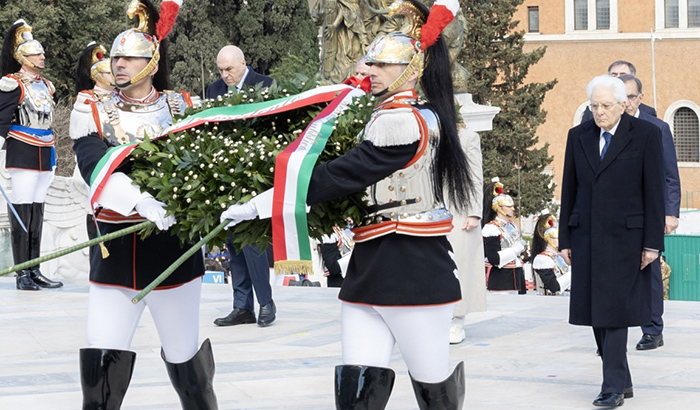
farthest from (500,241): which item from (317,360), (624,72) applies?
(317,360)

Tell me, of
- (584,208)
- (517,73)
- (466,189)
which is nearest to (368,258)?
(466,189)

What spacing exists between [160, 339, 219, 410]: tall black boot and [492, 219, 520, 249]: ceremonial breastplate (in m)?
6.24

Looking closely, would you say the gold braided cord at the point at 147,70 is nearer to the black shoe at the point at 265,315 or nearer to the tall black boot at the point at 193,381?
the tall black boot at the point at 193,381

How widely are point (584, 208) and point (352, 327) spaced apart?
2.18m

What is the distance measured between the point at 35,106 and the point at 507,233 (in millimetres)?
4478

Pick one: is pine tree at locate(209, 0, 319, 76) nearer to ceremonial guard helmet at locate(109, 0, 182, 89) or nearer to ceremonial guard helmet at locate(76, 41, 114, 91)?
ceremonial guard helmet at locate(76, 41, 114, 91)

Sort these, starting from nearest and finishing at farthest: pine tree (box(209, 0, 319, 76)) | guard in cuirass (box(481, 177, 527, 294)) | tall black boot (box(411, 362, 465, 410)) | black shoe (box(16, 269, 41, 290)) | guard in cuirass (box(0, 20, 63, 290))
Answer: tall black boot (box(411, 362, 465, 410))
guard in cuirass (box(0, 20, 63, 290))
black shoe (box(16, 269, 41, 290))
guard in cuirass (box(481, 177, 527, 294))
pine tree (box(209, 0, 319, 76))

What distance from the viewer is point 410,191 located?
4281 millimetres

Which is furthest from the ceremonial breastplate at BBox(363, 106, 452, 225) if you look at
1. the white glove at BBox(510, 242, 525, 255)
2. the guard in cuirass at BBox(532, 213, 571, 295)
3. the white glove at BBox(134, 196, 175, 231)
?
the guard in cuirass at BBox(532, 213, 571, 295)

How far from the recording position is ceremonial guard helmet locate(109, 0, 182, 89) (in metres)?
4.89

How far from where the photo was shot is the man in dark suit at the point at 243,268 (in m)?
8.18

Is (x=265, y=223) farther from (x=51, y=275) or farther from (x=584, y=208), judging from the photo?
(x=51, y=275)

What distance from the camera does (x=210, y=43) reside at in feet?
137

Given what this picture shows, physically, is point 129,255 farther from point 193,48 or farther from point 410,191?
point 193,48
